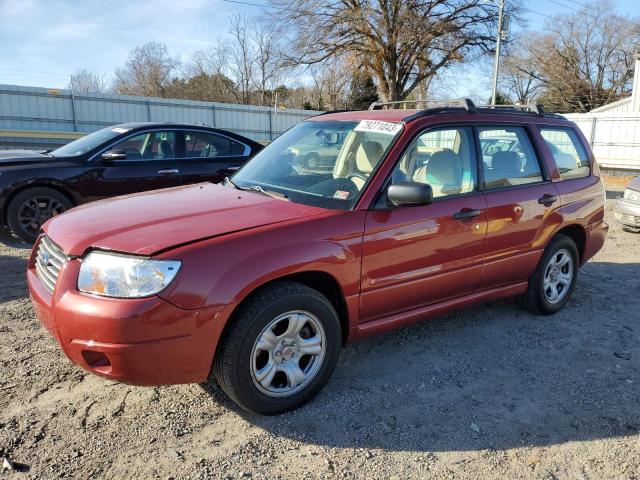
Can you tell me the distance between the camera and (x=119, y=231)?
2.96 meters

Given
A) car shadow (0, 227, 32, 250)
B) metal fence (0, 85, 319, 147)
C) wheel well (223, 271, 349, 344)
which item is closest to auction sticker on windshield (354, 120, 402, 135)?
wheel well (223, 271, 349, 344)

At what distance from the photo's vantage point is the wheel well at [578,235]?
5.05 meters

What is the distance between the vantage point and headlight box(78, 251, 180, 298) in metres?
2.67

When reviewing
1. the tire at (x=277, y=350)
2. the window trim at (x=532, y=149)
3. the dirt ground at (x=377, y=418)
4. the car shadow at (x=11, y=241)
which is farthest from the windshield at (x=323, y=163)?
the car shadow at (x=11, y=241)

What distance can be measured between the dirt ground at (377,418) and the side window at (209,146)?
4021 mm

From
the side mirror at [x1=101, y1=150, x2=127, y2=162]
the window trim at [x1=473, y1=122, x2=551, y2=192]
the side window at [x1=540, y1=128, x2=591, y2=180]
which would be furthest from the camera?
the side mirror at [x1=101, y1=150, x2=127, y2=162]

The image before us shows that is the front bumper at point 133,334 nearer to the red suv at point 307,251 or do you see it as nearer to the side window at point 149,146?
the red suv at point 307,251

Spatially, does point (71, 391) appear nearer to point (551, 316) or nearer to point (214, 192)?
point (214, 192)

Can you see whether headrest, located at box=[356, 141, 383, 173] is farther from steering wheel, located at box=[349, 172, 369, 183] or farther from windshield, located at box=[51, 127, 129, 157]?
windshield, located at box=[51, 127, 129, 157]

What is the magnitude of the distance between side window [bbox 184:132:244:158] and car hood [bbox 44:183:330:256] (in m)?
4.16

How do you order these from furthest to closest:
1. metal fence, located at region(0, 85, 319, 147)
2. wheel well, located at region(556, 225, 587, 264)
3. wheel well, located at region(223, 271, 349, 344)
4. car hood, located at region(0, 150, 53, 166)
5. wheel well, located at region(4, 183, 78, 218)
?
1. metal fence, located at region(0, 85, 319, 147)
2. car hood, located at region(0, 150, 53, 166)
3. wheel well, located at region(4, 183, 78, 218)
4. wheel well, located at region(556, 225, 587, 264)
5. wheel well, located at region(223, 271, 349, 344)

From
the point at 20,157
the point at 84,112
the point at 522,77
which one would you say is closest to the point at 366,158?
the point at 20,157

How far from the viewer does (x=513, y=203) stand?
169 inches

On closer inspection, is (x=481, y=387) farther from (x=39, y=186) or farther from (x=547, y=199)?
(x=39, y=186)
